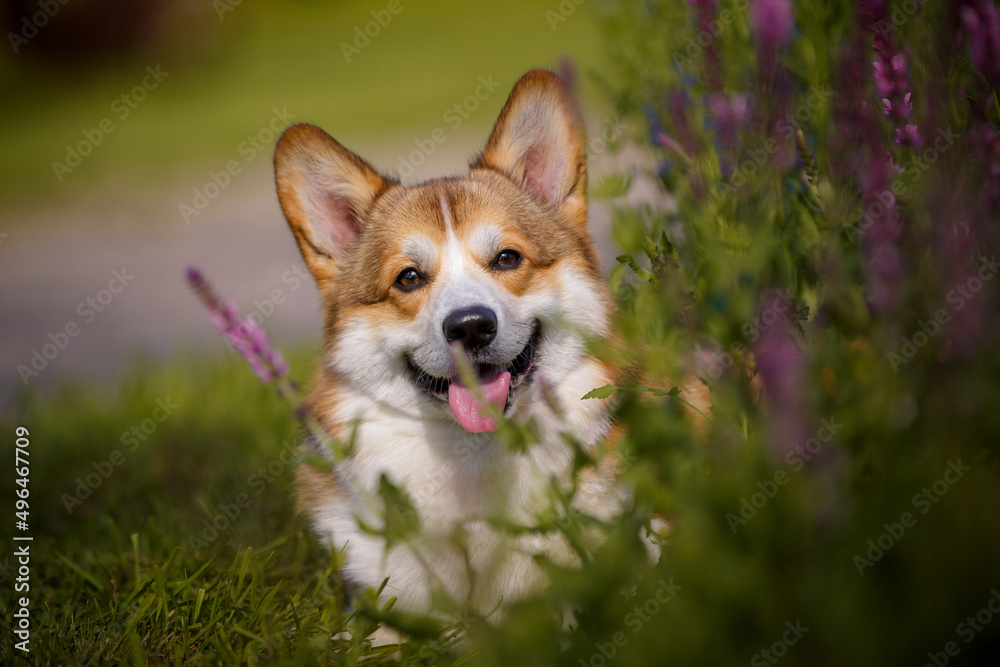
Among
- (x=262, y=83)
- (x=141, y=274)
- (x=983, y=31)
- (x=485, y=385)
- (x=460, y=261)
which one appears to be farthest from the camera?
(x=262, y=83)

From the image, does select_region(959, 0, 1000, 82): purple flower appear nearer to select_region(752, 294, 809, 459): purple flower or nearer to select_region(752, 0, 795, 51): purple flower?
select_region(752, 0, 795, 51): purple flower

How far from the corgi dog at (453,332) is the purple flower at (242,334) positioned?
A: 1.06 feet

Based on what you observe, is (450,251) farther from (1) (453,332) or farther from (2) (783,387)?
(2) (783,387)

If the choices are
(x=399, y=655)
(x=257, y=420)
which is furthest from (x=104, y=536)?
(x=399, y=655)

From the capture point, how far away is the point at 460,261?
2703 millimetres

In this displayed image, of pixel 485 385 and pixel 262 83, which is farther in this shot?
pixel 262 83

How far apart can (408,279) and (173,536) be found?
4.45 ft

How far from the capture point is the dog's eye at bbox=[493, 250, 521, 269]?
2760 mm

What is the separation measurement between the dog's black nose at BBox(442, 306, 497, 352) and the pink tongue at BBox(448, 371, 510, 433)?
132 millimetres

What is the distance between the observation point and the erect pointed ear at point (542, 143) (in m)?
2.76

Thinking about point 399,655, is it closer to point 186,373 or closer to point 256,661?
point 256,661

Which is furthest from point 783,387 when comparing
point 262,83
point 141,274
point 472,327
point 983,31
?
point 262,83

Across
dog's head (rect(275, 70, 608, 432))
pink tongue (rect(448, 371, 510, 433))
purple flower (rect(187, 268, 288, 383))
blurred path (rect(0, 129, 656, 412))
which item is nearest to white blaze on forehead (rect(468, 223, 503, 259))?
dog's head (rect(275, 70, 608, 432))

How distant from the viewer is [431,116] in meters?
11.7
